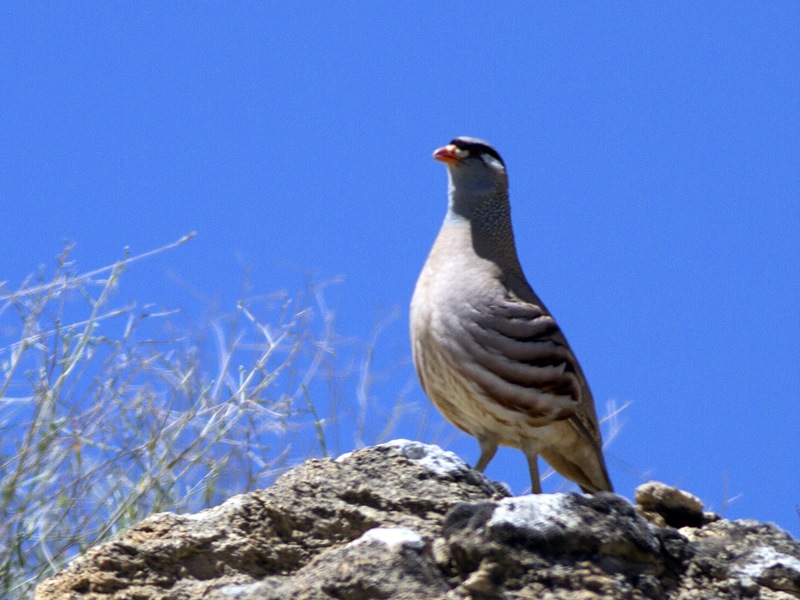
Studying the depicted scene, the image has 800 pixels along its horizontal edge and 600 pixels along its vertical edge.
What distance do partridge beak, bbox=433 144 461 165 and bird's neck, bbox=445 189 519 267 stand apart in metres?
0.20

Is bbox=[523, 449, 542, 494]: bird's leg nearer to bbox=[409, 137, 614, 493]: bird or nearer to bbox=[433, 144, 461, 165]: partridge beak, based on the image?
bbox=[409, 137, 614, 493]: bird

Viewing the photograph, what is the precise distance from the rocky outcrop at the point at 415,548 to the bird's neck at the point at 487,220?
392cm

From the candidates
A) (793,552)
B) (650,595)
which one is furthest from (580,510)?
(793,552)

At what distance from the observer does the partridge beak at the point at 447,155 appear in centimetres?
847

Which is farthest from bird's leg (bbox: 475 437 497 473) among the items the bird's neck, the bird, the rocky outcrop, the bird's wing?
the rocky outcrop

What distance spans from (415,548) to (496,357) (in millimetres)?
3969

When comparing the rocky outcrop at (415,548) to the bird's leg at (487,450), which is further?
the bird's leg at (487,450)

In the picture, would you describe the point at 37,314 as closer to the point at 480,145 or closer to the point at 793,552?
the point at 480,145

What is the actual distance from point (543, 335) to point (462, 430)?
2.48ft

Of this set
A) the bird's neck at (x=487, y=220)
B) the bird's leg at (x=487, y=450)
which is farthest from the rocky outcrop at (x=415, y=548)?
the bird's neck at (x=487, y=220)

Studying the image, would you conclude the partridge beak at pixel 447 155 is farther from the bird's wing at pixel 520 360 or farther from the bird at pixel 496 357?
the bird's wing at pixel 520 360

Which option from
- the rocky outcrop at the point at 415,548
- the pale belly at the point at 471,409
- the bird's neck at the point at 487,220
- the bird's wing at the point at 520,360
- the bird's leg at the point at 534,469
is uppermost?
the bird's neck at the point at 487,220

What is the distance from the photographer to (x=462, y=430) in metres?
8.01

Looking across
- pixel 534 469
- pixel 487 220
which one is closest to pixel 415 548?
pixel 534 469
